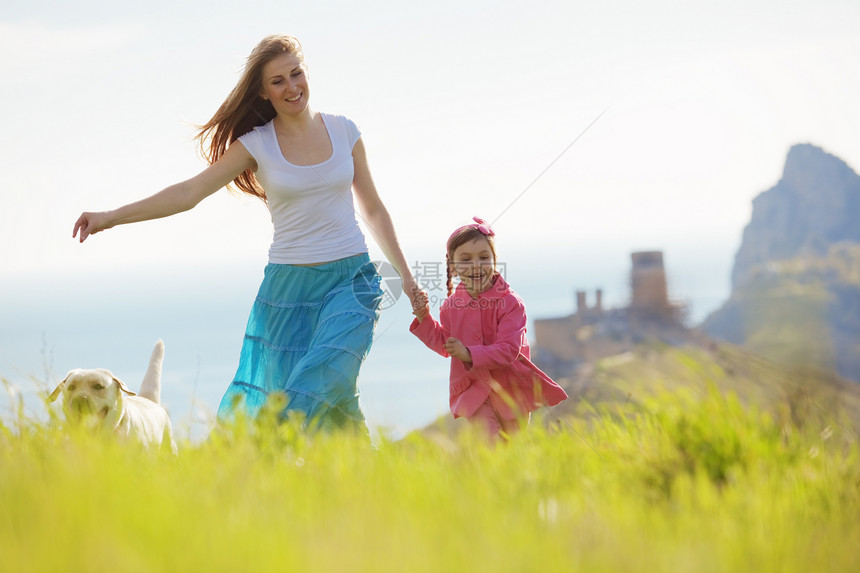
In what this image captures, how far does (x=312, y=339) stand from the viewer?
4445mm

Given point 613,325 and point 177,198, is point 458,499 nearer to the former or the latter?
point 177,198

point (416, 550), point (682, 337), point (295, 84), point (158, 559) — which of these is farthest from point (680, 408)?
point (682, 337)

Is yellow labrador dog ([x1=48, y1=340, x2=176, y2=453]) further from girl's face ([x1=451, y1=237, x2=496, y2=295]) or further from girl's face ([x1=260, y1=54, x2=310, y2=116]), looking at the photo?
girl's face ([x1=451, y1=237, x2=496, y2=295])

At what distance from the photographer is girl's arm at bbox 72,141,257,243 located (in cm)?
397

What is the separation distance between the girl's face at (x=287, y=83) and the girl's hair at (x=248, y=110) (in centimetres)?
4

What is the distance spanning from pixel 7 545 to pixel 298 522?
687mm

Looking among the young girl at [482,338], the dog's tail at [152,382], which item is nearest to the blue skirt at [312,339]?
the young girl at [482,338]

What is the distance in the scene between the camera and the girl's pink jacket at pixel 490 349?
4.59m

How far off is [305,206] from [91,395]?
1451mm

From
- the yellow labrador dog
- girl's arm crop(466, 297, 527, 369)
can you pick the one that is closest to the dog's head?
the yellow labrador dog

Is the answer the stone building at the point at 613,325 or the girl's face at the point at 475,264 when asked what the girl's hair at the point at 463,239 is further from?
the stone building at the point at 613,325

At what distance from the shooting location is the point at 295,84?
462 cm

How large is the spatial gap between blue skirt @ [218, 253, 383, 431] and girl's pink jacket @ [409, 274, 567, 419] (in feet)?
Answer: 1.52

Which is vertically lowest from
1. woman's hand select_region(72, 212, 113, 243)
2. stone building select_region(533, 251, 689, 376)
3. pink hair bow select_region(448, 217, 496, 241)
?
stone building select_region(533, 251, 689, 376)
